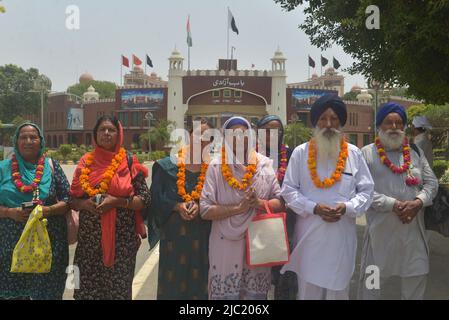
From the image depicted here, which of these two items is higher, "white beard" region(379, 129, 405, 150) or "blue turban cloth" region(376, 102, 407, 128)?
"blue turban cloth" region(376, 102, 407, 128)

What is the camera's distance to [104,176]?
324 centimetres

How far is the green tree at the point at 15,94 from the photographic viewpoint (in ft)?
170

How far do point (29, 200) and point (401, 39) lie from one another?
3.77 meters

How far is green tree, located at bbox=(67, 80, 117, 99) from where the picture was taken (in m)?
72.2

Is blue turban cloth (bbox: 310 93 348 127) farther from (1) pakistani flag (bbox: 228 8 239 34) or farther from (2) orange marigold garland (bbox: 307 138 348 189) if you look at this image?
(1) pakistani flag (bbox: 228 8 239 34)

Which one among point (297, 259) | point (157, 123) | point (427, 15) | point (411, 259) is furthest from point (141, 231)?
point (157, 123)

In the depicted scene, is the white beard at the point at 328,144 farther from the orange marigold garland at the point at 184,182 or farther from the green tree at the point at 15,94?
the green tree at the point at 15,94

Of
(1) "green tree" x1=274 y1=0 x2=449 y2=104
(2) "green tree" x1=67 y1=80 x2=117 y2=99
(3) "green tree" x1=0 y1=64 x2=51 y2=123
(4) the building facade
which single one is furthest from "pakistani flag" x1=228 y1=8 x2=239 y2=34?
(1) "green tree" x1=274 y1=0 x2=449 y2=104

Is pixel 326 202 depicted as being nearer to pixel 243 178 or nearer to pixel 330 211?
pixel 330 211

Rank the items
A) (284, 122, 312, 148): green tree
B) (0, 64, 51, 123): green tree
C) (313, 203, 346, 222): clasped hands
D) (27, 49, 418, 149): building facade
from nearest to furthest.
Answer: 1. (313, 203, 346, 222): clasped hands
2. (284, 122, 312, 148): green tree
3. (27, 49, 418, 149): building facade
4. (0, 64, 51, 123): green tree

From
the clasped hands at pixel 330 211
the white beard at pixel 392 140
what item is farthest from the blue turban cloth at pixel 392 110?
the clasped hands at pixel 330 211

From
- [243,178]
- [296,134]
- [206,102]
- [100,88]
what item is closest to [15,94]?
[206,102]

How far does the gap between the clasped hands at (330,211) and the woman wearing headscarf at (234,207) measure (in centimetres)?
32

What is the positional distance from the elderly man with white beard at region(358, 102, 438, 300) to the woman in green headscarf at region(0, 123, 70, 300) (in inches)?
97.4
